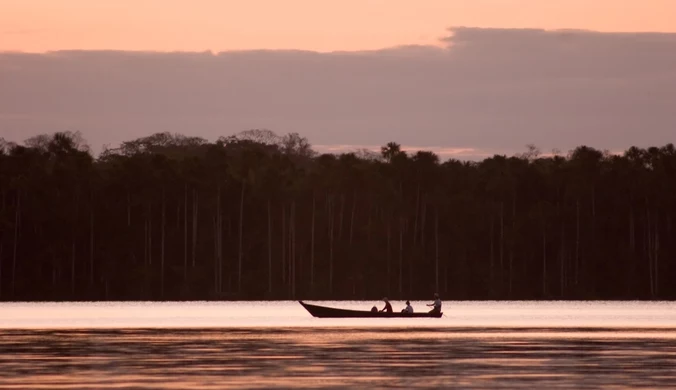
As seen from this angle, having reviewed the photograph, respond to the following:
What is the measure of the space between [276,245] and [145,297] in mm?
12772

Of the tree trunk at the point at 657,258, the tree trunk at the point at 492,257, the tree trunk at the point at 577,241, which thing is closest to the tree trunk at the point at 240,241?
the tree trunk at the point at 492,257

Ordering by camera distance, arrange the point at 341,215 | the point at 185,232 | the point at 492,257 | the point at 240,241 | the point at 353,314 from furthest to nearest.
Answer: the point at 341,215 → the point at 492,257 → the point at 240,241 → the point at 185,232 → the point at 353,314

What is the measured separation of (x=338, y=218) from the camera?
130000 mm

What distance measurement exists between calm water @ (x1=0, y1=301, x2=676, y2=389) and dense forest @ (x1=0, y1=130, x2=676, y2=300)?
50480 mm

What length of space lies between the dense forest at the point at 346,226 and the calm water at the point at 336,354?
50.5 metres

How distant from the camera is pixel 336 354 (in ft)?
133

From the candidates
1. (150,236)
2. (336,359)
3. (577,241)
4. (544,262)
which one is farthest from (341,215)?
(336,359)

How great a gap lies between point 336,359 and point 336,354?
222 cm

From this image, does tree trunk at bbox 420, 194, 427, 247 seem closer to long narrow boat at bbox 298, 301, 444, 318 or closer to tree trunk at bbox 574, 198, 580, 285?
tree trunk at bbox 574, 198, 580, 285

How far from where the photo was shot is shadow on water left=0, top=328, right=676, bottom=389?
3131 cm

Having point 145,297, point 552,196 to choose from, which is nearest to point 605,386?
point 145,297

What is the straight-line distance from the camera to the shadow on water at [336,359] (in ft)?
103

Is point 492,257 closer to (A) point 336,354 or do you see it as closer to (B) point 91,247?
(B) point 91,247

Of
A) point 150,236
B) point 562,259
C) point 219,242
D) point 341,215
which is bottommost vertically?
point 562,259
